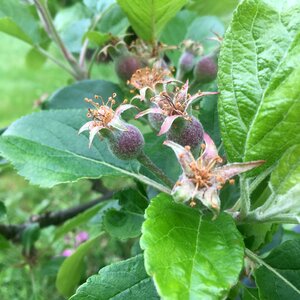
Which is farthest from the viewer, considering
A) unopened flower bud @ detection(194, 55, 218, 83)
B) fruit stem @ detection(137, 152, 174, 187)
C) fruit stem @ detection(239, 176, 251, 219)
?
Result: unopened flower bud @ detection(194, 55, 218, 83)

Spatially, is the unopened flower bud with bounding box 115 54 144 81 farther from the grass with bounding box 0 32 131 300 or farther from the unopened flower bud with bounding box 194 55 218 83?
the grass with bounding box 0 32 131 300

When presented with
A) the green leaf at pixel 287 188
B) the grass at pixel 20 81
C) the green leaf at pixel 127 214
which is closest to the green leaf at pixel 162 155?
the green leaf at pixel 127 214

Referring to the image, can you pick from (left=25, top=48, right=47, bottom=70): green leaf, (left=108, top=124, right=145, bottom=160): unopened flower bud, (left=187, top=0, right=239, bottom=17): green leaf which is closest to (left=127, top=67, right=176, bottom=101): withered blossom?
(left=108, top=124, right=145, bottom=160): unopened flower bud

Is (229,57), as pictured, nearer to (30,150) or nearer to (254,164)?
(254,164)

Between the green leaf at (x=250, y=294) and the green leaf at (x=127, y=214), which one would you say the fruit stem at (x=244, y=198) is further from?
the green leaf at (x=127, y=214)

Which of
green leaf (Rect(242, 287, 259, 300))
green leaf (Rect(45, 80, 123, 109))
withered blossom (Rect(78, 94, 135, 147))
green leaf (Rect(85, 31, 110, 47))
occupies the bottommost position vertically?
green leaf (Rect(242, 287, 259, 300))
